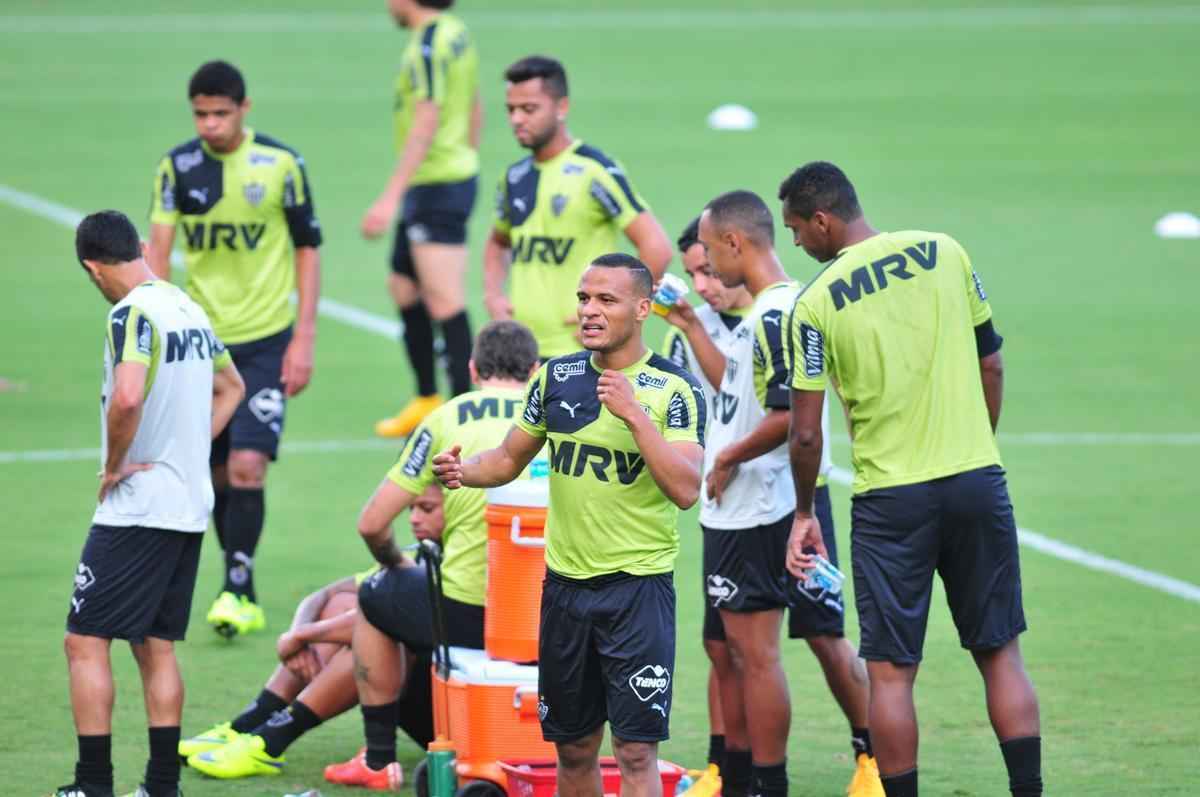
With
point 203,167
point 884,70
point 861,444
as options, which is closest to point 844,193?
point 861,444

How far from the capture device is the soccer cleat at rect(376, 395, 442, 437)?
1392cm

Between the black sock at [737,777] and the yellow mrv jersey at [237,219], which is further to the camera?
the yellow mrv jersey at [237,219]

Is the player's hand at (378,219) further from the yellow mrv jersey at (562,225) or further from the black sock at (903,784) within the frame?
the black sock at (903,784)

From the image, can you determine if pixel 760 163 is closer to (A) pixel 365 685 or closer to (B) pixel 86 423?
(B) pixel 86 423

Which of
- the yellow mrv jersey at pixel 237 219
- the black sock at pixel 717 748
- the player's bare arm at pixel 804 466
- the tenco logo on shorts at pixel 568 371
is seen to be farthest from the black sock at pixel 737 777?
the yellow mrv jersey at pixel 237 219

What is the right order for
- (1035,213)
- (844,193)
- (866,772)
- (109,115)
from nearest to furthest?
1. (844,193)
2. (866,772)
3. (1035,213)
4. (109,115)

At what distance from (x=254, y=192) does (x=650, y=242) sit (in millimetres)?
1951

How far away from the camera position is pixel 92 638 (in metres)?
7.31

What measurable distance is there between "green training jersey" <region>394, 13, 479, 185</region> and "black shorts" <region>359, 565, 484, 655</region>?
6159 mm

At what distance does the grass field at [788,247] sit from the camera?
343 inches

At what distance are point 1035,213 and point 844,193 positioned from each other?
16.1 m

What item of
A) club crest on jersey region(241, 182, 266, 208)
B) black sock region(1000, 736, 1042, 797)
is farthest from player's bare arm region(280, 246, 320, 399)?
black sock region(1000, 736, 1042, 797)

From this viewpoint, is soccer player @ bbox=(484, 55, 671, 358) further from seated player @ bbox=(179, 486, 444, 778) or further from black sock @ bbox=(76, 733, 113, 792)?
black sock @ bbox=(76, 733, 113, 792)

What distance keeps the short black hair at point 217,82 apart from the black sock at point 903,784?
15.8 feet
